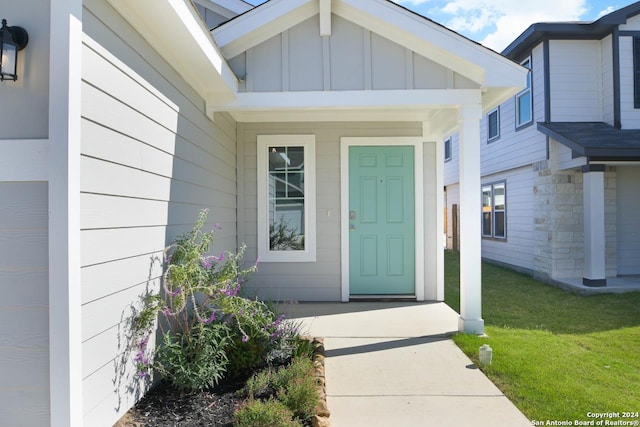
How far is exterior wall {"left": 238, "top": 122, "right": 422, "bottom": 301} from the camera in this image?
5.40 m

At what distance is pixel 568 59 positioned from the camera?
7574mm

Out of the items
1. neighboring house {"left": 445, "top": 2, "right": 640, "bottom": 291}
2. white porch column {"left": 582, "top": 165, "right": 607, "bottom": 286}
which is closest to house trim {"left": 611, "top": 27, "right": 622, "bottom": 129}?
neighboring house {"left": 445, "top": 2, "right": 640, "bottom": 291}

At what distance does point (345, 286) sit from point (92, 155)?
3.87m

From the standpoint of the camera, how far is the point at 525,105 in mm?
8508

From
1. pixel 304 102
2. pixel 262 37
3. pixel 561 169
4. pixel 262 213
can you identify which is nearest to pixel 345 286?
pixel 262 213

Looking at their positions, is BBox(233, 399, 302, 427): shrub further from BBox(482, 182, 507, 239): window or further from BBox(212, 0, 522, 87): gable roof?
BBox(482, 182, 507, 239): window

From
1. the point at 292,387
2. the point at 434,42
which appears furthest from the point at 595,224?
the point at 292,387

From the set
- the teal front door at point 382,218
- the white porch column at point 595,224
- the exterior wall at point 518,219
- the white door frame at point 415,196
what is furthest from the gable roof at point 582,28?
the teal front door at point 382,218

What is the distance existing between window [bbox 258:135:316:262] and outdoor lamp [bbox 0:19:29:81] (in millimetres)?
3579

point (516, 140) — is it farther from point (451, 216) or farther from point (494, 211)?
point (451, 216)

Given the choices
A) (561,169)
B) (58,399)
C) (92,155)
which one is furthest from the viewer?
(561,169)

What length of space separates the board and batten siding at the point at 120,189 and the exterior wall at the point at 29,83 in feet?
0.53

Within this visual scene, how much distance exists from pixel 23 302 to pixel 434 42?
3640 millimetres

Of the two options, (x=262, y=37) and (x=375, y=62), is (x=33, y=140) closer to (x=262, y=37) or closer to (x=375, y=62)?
(x=262, y=37)
